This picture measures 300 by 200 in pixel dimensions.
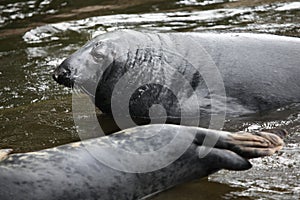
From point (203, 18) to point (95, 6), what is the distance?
184 centimetres

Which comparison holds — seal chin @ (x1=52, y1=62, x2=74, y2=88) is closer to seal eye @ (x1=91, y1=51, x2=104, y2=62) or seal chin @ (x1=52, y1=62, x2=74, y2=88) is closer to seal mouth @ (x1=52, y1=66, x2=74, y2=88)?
seal mouth @ (x1=52, y1=66, x2=74, y2=88)

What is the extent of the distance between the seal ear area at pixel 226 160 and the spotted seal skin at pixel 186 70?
118cm

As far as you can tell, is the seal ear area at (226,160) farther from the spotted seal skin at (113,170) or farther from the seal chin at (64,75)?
the seal chin at (64,75)

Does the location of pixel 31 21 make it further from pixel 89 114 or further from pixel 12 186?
pixel 12 186

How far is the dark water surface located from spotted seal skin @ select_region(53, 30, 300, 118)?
18 cm

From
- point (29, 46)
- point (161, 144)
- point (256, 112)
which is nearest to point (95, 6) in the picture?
point (29, 46)

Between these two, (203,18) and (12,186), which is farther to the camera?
(203,18)

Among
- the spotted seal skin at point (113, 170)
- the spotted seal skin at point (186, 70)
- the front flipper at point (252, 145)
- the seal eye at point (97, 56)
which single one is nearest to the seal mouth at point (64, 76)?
the spotted seal skin at point (186, 70)

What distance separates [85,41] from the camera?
718cm

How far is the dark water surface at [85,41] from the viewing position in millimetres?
3617

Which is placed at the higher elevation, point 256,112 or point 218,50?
point 218,50

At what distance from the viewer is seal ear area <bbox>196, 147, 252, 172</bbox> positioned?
11.2 feet

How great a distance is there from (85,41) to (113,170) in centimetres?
395

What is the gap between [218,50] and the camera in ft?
16.3
